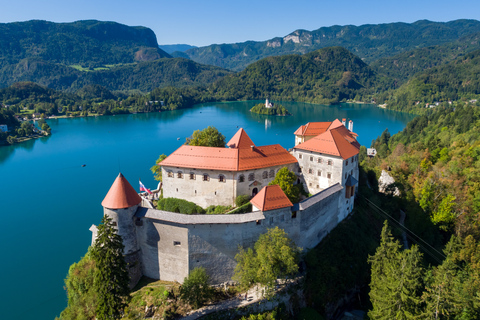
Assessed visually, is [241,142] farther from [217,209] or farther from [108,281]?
[108,281]

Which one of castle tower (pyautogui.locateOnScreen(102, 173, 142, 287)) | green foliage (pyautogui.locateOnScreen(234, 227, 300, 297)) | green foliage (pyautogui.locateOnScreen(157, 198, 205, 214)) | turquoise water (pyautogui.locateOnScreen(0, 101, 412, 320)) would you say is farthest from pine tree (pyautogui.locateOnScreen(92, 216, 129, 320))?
A: turquoise water (pyautogui.locateOnScreen(0, 101, 412, 320))

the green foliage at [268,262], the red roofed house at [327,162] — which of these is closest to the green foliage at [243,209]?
the green foliage at [268,262]

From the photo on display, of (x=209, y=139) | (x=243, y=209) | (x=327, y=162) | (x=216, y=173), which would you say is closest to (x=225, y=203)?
(x=243, y=209)

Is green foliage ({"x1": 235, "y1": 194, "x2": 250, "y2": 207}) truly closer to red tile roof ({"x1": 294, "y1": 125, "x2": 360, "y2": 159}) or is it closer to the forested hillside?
red tile roof ({"x1": 294, "y1": 125, "x2": 360, "y2": 159})

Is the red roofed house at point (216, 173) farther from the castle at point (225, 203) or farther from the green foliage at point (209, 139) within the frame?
the green foliage at point (209, 139)

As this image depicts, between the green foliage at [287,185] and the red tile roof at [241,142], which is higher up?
the red tile roof at [241,142]

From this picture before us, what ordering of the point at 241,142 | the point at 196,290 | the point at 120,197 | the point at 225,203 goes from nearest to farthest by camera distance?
1. the point at 196,290
2. the point at 120,197
3. the point at 225,203
4. the point at 241,142
